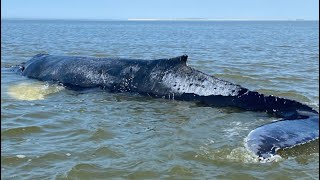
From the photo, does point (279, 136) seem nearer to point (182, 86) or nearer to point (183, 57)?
point (182, 86)

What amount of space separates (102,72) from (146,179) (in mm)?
7445

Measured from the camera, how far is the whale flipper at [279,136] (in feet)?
24.3

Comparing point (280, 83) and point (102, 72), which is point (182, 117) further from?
point (280, 83)

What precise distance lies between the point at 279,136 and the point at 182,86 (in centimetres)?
460

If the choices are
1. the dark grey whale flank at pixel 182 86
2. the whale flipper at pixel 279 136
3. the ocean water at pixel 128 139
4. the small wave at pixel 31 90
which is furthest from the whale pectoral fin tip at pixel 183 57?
the small wave at pixel 31 90

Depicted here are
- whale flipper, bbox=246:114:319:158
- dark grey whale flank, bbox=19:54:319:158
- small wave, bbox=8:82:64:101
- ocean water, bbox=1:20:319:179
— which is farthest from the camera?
small wave, bbox=8:82:64:101

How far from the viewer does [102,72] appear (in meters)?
13.8

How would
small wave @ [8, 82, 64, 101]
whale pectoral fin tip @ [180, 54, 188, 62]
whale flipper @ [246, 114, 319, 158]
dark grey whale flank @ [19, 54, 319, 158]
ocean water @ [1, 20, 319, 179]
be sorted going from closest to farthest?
ocean water @ [1, 20, 319, 179] < whale flipper @ [246, 114, 319, 158] < dark grey whale flank @ [19, 54, 319, 158] < whale pectoral fin tip @ [180, 54, 188, 62] < small wave @ [8, 82, 64, 101]

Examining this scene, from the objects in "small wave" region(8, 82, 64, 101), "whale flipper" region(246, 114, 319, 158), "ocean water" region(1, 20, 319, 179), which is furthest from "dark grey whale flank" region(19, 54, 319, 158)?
"small wave" region(8, 82, 64, 101)

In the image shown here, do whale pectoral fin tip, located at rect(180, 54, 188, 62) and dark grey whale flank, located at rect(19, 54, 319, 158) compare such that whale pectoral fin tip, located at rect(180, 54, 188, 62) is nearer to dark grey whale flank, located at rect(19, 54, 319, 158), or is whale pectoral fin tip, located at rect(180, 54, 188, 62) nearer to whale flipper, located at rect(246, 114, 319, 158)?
dark grey whale flank, located at rect(19, 54, 319, 158)

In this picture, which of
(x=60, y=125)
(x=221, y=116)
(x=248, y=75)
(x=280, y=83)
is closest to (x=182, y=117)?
(x=221, y=116)

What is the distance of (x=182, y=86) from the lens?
1201cm

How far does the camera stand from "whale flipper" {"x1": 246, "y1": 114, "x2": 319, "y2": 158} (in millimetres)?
7418

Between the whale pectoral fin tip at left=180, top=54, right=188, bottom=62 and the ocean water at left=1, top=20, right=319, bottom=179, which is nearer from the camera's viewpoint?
the ocean water at left=1, top=20, right=319, bottom=179
